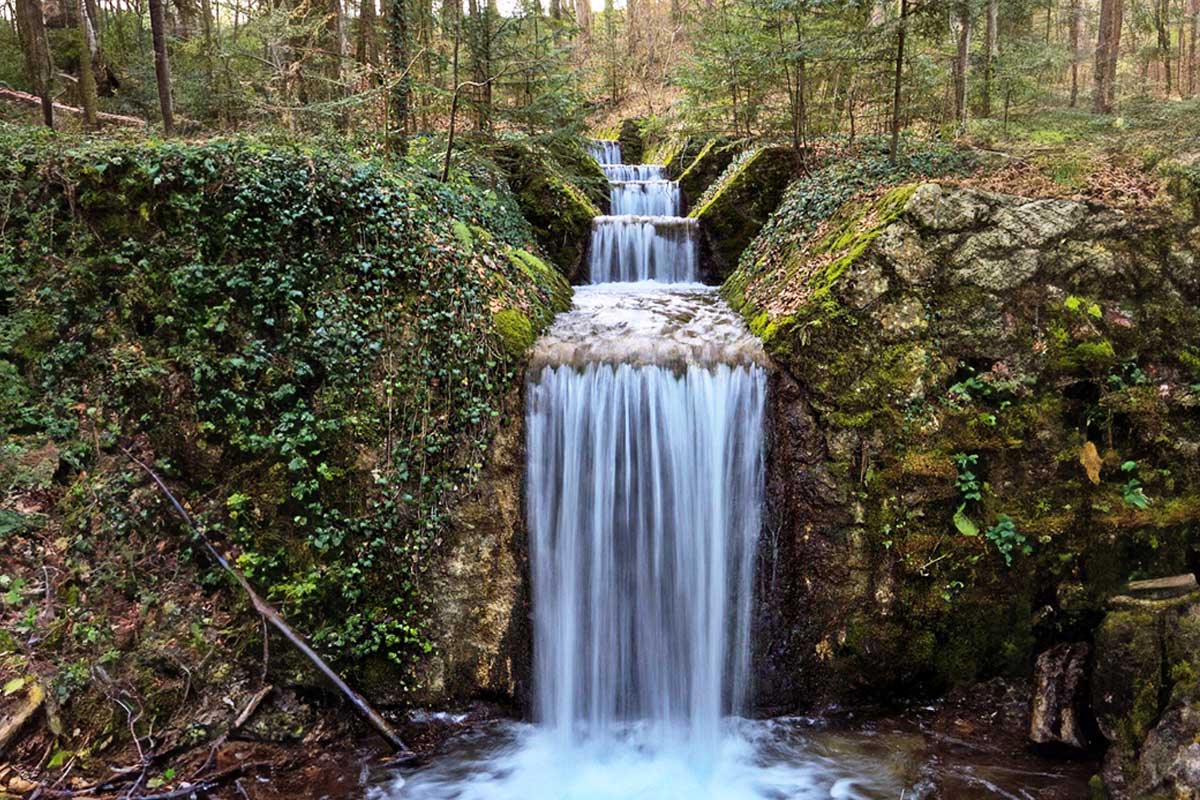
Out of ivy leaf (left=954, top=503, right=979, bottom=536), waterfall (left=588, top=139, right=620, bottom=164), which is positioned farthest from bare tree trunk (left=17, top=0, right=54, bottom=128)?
ivy leaf (left=954, top=503, right=979, bottom=536)

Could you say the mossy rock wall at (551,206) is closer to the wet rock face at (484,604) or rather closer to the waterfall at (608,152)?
the wet rock face at (484,604)

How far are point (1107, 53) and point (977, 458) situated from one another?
33.5ft

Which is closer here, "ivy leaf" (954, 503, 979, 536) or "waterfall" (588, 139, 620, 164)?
"ivy leaf" (954, 503, 979, 536)

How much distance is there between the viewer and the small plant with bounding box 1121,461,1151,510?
5.59m

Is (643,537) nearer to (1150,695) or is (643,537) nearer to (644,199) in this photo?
(1150,695)

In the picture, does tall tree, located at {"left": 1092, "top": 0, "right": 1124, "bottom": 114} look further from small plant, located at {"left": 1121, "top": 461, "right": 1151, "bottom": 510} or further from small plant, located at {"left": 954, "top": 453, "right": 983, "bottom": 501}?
small plant, located at {"left": 954, "top": 453, "right": 983, "bottom": 501}

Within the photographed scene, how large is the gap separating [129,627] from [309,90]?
977cm

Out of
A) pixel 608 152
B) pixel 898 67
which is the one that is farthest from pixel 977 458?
pixel 608 152

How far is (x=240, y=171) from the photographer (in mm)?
5730

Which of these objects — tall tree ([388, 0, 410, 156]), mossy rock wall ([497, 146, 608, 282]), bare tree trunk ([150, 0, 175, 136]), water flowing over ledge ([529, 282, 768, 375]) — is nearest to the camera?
water flowing over ledge ([529, 282, 768, 375])

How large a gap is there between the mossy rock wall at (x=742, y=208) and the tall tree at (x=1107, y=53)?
6.69 metres

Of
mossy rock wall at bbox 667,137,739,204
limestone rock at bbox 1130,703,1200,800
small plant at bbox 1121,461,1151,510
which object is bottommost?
limestone rock at bbox 1130,703,1200,800

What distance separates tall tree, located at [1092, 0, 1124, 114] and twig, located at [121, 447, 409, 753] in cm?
1500

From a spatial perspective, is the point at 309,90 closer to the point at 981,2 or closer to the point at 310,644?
the point at 310,644
